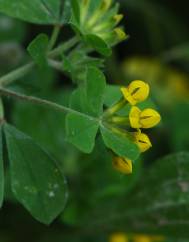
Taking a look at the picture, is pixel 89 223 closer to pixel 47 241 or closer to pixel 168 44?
pixel 47 241

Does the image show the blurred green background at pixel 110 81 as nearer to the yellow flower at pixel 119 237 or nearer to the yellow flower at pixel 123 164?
the yellow flower at pixel 119 237

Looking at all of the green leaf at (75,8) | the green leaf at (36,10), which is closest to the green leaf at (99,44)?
the green leaf at (75,8)

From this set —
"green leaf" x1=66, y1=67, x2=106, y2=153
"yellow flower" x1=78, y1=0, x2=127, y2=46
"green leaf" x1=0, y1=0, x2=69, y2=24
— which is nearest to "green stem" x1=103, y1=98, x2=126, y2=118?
"green leaf" x1=66, y1=67, x2=106, y2=153

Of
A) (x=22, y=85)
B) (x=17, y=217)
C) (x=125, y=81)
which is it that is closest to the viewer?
(x=22, y=85)

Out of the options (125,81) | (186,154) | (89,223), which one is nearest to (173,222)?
(186,154)

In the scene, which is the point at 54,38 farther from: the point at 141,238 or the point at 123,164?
the point at 141,238

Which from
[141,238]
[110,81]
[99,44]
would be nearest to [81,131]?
[99,44]
